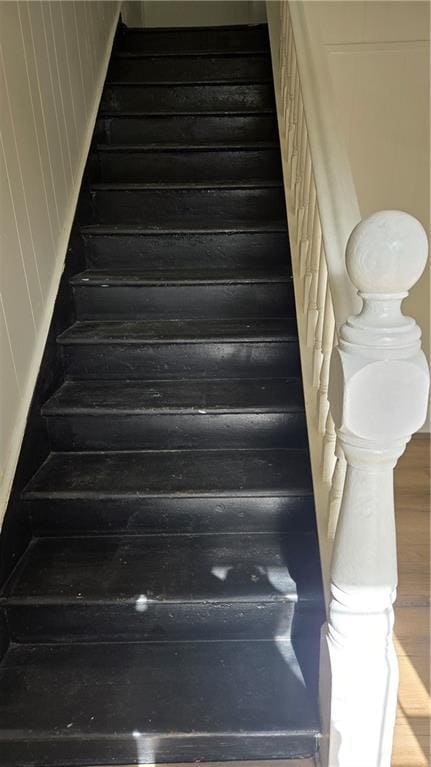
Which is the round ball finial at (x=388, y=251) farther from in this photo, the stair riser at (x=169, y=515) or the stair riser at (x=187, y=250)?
the stair riser at (x=187, y=250)

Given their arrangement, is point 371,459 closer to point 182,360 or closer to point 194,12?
point 182,360

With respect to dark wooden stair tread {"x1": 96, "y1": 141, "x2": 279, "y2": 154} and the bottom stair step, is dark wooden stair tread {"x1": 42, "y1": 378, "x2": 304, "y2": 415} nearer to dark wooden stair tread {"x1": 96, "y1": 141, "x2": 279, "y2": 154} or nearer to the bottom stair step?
the bottom stair step

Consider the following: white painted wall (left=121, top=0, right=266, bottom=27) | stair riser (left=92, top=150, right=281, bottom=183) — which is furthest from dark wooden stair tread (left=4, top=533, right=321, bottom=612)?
white painted wall (left=121, top=0, right=266, bottom=27)

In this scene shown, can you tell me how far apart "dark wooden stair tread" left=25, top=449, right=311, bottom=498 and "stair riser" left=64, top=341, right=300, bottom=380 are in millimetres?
299

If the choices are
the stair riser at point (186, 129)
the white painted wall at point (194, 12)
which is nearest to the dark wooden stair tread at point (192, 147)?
the stair riser at point (186, 129)

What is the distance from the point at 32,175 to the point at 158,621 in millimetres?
1349

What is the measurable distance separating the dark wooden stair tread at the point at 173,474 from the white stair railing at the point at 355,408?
8.2 inches

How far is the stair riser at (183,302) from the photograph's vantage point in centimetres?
215

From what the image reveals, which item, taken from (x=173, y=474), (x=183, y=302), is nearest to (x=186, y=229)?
(x=183, y=302)

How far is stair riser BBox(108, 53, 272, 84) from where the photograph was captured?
2.88 meters

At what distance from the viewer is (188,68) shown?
2920 millimetres

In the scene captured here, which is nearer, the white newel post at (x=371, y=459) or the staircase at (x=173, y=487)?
the white newel post at (x=371, y=459)

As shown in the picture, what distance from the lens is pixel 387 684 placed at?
114 centimetres

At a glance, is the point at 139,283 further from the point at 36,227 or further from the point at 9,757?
the point at 9,757
